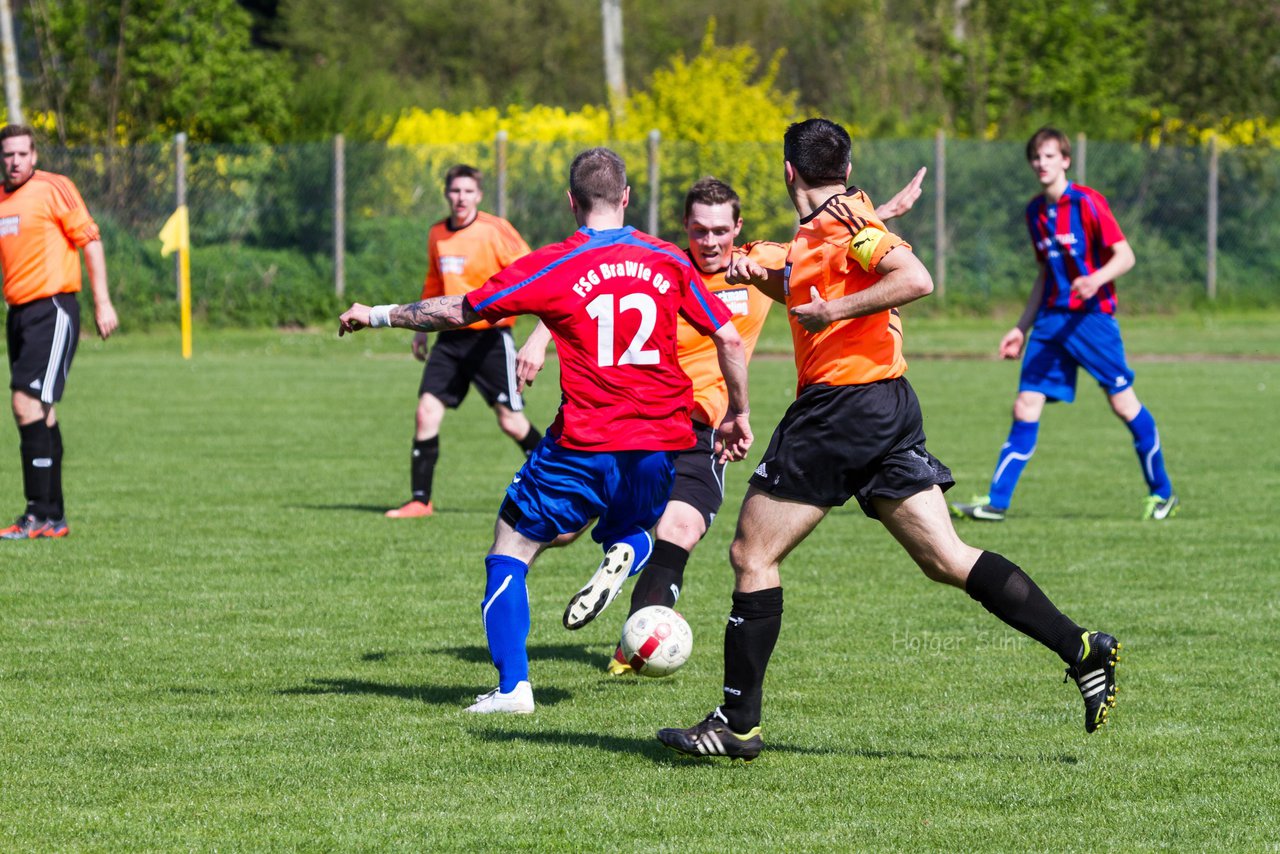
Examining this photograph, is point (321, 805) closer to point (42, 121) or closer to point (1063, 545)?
point (1063, 545)

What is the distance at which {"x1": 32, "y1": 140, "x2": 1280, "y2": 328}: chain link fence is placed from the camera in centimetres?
2747

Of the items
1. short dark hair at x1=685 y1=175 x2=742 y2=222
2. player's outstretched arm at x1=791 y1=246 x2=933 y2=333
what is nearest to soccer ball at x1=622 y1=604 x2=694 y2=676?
player's outstretched arm at x1=791 y1=246 x2=933 y2=333

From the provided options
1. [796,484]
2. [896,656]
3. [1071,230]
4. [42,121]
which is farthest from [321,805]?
[42,121]

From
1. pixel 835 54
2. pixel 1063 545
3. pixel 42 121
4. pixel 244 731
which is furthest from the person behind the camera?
pixel 835 54

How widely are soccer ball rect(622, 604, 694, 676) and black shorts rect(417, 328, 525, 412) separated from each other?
5.75 m

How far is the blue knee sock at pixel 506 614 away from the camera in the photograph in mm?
6223

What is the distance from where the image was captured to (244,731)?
6.02 metres

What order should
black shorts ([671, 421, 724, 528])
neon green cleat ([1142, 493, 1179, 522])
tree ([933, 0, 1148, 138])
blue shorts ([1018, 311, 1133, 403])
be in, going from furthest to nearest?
tree ([933, 0, 1148, 138]), neon green cleat ([1142, 493, 1179, 522]), blue shorts ([1018, 311, 1133, 403]), black shorts ([671, 421, 724, 528])

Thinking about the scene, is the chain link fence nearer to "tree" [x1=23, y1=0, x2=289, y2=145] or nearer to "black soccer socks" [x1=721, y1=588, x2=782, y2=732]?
"tree" [x1=23, y1=0, x2=289, y2=145]

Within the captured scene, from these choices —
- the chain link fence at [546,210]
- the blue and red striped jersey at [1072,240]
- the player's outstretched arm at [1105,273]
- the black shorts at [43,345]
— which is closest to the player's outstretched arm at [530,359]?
the black shorts at [43,345]

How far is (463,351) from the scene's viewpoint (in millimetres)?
11812

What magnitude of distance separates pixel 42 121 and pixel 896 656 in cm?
2593

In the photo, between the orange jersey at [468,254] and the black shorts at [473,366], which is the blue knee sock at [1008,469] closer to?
the black shorts at [473,366]

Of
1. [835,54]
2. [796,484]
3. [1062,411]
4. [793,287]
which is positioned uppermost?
[835,54]
